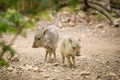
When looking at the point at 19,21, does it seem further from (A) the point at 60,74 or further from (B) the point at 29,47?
(B) the point at 29,47

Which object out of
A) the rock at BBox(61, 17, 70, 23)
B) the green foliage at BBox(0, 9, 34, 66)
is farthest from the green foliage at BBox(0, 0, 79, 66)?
the rock at BBox(61, 17, 70, 23)

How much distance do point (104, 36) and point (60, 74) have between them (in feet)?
14.7

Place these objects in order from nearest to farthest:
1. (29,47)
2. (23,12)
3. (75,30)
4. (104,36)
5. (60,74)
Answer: (23,12), (60,74), (29,47), (104,36), (75,30)

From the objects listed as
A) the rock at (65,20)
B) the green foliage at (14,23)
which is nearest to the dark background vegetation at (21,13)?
the green foliage at (14,23)

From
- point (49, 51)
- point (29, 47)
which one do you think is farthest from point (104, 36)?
point (49, 51)

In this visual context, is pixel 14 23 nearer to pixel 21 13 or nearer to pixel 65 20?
pixel 21 13

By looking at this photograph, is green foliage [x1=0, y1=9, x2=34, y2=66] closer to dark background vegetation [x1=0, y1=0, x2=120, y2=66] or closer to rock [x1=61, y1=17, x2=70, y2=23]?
dark background vegetation [x1=0, y1=0, x2=120, y2=66]

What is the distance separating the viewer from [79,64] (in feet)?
26.3

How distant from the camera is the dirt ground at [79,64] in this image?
706 cm

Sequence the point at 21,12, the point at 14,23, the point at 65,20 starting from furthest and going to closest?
the point at 65,20 → the point at 14,23 → the point at 21,12

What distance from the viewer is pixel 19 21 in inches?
175

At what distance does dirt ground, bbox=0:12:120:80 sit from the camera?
23.2 ft

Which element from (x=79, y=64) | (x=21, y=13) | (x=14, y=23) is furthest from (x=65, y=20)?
(x=21, y=13)

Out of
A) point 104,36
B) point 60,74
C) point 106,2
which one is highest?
point 106,2
